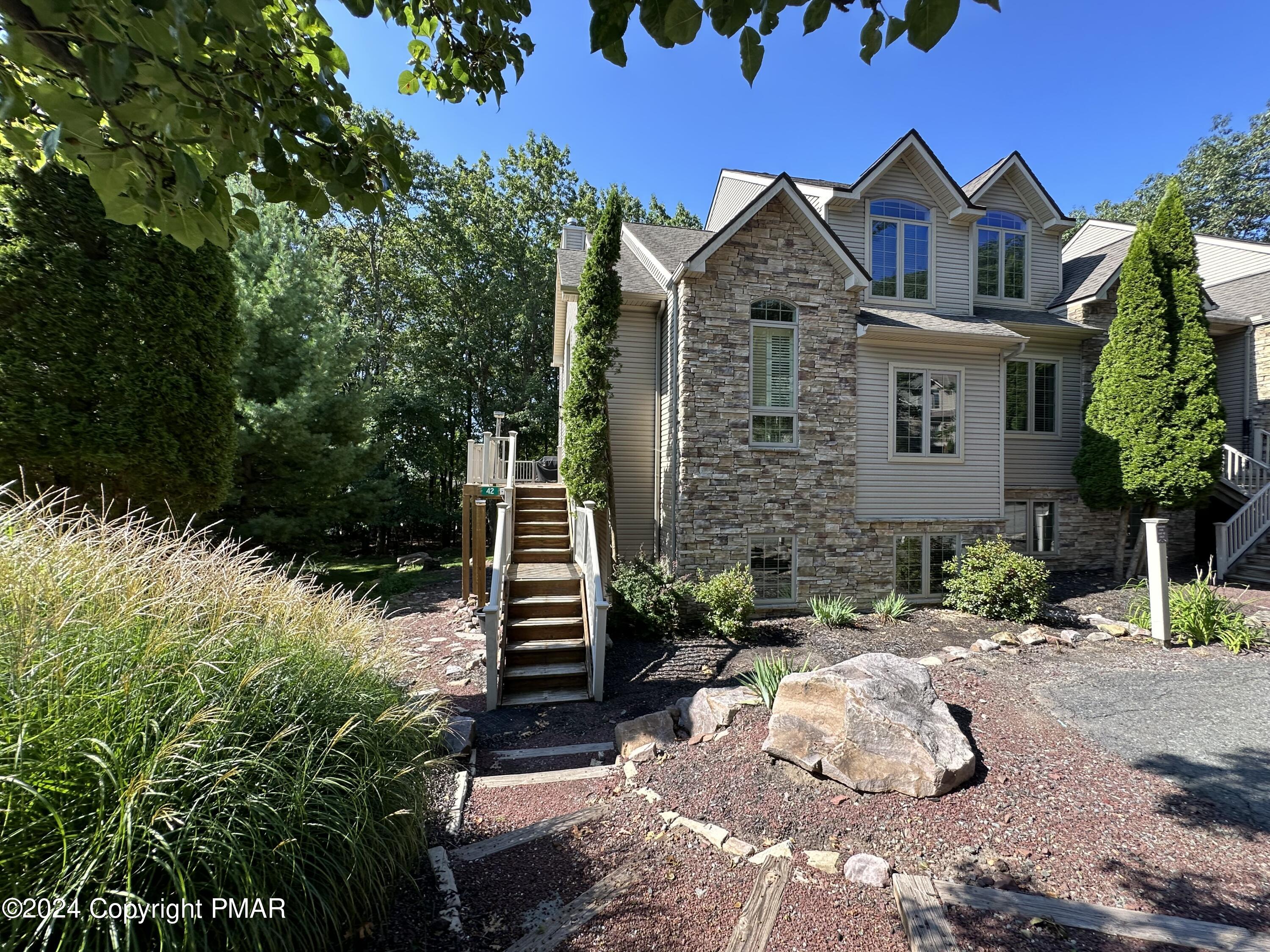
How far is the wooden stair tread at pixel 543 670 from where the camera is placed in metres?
6.26

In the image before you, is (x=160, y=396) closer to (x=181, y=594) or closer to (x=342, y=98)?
(x=181, y=594)

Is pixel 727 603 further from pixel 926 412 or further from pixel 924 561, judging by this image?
pixel 926 412

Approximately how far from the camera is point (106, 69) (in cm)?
165

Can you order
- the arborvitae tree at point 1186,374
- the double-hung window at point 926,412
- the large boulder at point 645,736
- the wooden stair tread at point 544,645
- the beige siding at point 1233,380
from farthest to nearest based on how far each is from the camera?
the beige siding at point 1233,380, the arborvitae tree at point 1186,374, the double-hung window at point 926,412, the wooden stair tread at point 544,645, the large boulder at point 645,736

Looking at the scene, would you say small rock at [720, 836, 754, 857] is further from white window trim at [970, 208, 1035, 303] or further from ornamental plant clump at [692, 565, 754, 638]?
white window trim at [970, 208, 1035, 303]

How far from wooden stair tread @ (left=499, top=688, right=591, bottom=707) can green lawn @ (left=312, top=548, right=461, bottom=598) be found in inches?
252

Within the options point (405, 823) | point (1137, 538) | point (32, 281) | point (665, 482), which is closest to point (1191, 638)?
point (1137, 538)

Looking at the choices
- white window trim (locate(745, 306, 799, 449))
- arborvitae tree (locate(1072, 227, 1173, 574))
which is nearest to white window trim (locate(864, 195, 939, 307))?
white window trim (locate(745, 306, 799, 449))

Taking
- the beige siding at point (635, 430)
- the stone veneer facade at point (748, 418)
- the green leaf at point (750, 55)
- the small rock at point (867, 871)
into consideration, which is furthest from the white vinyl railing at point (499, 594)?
the green leaf at point (750, 55)

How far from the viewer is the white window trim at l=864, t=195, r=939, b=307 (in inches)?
423

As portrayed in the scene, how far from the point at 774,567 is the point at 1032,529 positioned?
7277 millimetres

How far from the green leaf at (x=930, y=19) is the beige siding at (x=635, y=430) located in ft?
28.7

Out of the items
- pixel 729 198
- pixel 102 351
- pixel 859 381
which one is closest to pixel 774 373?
pixel 859 381

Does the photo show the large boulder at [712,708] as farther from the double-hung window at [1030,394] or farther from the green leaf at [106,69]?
the double-hung window at [1030,394]
